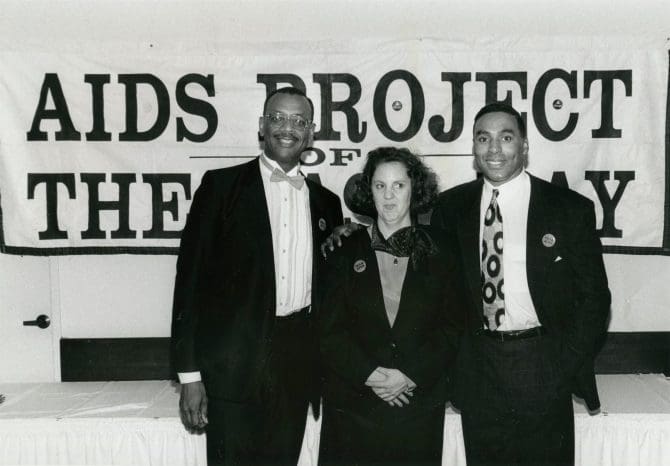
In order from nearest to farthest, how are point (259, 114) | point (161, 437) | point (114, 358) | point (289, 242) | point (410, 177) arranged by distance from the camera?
point (410, 177) < point (289, 242) < point (161, 437) < point (259, 114) < point (114, 358)

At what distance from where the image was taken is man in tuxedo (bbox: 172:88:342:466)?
204 cm

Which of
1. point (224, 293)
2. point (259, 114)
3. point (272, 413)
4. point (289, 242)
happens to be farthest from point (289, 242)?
point (259, 114)

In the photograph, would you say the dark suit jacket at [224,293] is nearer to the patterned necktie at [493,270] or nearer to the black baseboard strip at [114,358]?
the patterned necktie at [493,270]

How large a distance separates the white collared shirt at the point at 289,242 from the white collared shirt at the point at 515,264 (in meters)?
0.64

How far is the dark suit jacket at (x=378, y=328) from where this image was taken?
6.39ft

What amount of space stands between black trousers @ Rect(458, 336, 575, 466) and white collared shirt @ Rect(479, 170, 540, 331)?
0.24ft

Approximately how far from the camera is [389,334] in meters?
1.95

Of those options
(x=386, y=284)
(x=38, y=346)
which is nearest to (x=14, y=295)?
(x=38, y=346)

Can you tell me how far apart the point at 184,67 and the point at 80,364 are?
5.56ft

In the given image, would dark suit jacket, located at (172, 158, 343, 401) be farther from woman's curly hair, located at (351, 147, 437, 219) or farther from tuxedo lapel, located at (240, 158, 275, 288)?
woman's curly hair, located at (351, 147, 437, 219)

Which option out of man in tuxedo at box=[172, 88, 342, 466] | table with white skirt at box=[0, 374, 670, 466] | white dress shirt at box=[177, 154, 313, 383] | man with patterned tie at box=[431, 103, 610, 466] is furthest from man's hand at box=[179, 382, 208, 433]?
man with patterned tie at box=[431, 103, 610, 466]

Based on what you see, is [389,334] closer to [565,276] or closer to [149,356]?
[565,276]

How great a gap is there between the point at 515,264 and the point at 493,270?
8 cm

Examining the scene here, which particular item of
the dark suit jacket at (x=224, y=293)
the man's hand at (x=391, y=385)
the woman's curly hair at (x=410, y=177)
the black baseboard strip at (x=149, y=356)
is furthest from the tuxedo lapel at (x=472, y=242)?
the black baseboard strip at (x=149, y=356)
